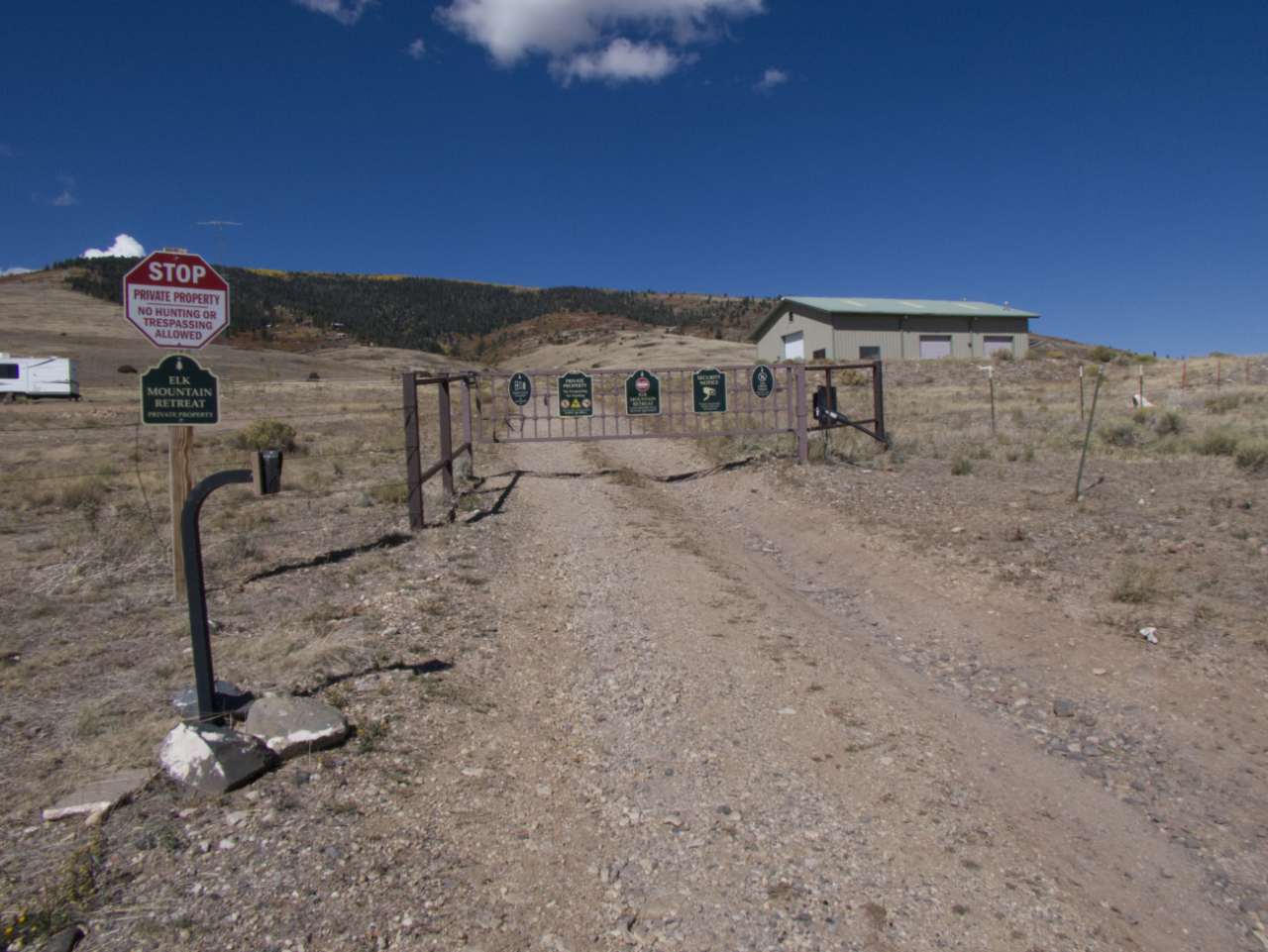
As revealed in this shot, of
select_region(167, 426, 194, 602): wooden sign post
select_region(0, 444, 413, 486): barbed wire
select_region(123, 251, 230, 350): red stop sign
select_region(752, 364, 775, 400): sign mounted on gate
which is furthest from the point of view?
select_region(752, 364, 775, 400): sign mounted on gate

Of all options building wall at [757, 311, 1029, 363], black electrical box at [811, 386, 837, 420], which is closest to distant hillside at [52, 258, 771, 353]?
building wall at [757, 311, 1029, 363]

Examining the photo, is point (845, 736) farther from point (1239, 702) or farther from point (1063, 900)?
point (1239, 702)

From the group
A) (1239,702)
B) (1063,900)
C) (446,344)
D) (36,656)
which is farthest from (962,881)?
(446,344)

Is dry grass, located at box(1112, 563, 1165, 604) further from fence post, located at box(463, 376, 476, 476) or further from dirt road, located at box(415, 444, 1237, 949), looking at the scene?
fence post, located at box(463, 376, 476, 476)

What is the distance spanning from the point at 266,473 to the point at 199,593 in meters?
0.70

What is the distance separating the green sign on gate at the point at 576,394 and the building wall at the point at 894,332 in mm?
27849

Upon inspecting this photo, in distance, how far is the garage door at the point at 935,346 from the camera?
42.2m

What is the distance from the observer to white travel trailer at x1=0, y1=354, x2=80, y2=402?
3606cm

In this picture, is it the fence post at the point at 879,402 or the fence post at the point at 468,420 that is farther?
the fence post at the point at 879,402

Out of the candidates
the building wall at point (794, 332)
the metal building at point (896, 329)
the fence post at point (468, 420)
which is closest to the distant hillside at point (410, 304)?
the building wall at point (794, 332)

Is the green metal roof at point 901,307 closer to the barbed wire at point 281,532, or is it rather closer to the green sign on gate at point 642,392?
the green sign on gate at point 642,392

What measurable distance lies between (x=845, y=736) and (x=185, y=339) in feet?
18.4

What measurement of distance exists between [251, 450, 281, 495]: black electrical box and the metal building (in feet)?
125

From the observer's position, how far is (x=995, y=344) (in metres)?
43.4
